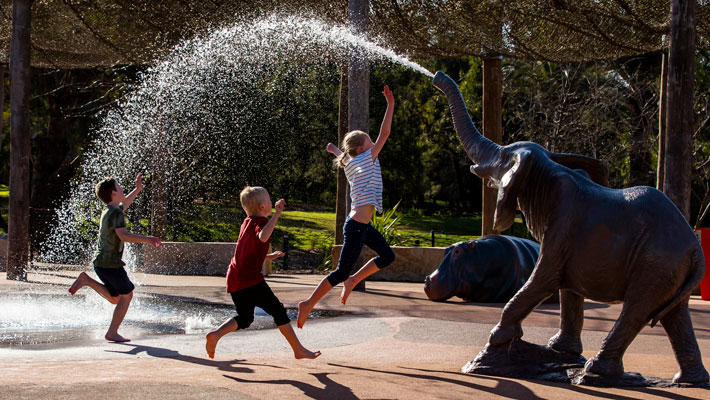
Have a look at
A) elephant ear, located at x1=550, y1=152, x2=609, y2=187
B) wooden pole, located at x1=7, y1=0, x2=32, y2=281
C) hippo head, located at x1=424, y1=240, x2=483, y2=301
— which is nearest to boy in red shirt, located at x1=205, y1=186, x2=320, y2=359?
elephant ear, located at x1=550, y1=152, x2=609, y2=187

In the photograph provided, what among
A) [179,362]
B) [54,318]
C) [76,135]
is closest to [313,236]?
[76,135]

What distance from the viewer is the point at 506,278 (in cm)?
980

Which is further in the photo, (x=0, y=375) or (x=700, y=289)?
(x=700, y=289)

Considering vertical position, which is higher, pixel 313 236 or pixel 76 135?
pixel 76 135

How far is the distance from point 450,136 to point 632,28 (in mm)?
15046

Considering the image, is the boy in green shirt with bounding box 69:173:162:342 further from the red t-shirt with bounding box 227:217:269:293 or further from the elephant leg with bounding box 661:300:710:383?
the elephant leg with bounding box 661:300:710:383

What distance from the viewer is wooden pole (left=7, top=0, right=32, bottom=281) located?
12492 mm

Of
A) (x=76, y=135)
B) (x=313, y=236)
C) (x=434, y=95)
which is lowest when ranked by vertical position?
(x=313, y=236)

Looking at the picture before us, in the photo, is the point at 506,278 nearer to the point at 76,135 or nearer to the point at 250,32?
the point at 250,32

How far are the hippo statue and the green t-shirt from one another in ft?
13.5

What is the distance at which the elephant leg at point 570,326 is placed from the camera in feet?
18.0

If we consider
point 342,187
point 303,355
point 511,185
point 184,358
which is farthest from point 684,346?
point 342,187

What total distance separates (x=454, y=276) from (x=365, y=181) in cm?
377

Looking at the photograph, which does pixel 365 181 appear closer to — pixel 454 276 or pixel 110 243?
pixel 110 243
